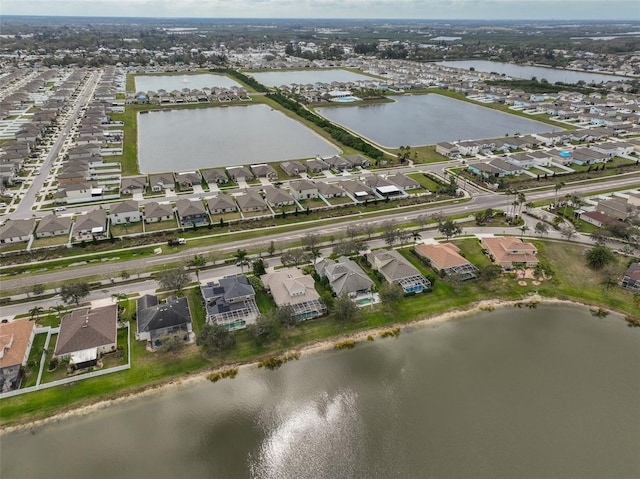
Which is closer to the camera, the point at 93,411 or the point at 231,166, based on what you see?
the point at 93,411

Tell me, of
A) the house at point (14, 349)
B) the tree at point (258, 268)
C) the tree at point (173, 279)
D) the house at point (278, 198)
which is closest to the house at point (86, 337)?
the house at point (14, 349)

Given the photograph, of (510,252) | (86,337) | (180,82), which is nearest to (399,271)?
(510,252)

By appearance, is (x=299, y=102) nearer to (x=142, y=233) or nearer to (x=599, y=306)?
(x=142, y=233)

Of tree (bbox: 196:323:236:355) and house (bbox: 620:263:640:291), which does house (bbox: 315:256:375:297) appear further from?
house (bbox: 620:263:640:291)

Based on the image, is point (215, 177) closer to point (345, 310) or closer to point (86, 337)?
point (86, 337)

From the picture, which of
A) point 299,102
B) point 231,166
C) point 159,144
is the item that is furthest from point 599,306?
point 299,102

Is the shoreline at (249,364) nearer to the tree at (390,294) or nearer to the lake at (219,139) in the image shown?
the tree at (390,294)

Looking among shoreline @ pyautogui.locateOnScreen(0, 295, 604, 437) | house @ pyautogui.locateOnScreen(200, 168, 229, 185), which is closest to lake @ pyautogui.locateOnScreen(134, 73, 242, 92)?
house @ pyautogui.locateOnScreen(200, 168, 229, 185)
